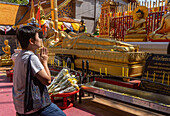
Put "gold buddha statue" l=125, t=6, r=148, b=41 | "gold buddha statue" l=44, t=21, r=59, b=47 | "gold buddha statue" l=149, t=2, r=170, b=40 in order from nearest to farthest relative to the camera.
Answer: "gold buddha statue" l=149, t=2, r=170, b=40, "gold buddha statue" l=125, t=6, r=148, b=41, "gold buddha statue" l=44, t=21, r=59, b=47

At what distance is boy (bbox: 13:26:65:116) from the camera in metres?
1.09

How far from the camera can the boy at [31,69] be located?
109 cm

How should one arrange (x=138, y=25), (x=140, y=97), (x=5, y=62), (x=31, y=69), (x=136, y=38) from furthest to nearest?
1. (x=5, y=62)
2. (x=138, y=25)
3. (x=136, y=38)
4. (x=140, y=97)
5. (x=31, y=69)

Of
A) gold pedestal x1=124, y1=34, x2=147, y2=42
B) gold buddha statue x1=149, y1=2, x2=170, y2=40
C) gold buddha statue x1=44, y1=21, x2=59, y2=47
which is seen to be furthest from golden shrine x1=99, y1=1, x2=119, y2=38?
gold buddha statue x1=149, y1=2, x2=170, y2=40

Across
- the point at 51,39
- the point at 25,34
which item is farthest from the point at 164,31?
the point at 25,34

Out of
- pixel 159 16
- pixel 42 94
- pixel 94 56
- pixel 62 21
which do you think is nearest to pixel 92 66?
pixel 94 56

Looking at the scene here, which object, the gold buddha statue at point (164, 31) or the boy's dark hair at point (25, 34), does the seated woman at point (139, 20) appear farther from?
the boy's dark hair at point (25, 34)

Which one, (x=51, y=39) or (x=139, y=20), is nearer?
(x=139, y=20)

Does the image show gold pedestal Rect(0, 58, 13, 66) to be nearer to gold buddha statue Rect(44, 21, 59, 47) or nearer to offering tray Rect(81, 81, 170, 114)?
gold buddha statue Rect(44, 21, 59, 47)

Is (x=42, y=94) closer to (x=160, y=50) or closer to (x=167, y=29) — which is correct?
(x=160, y=50)

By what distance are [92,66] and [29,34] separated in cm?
282

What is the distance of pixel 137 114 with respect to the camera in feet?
7.01

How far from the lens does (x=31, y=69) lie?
1.08 metres

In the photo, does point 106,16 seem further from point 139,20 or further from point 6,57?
point 6,57
